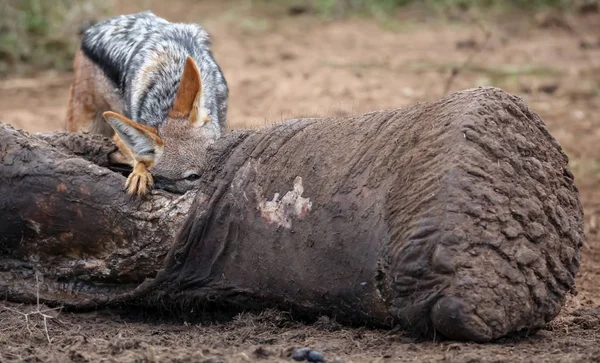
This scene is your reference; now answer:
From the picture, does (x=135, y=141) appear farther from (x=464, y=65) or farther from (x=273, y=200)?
(x=464, y=65)

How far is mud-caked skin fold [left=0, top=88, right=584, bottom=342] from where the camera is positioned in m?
3.68

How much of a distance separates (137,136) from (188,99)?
0.52 meters

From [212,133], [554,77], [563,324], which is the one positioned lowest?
[563,324]

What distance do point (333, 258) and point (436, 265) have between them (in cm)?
55

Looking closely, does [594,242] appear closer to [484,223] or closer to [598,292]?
[598,292]

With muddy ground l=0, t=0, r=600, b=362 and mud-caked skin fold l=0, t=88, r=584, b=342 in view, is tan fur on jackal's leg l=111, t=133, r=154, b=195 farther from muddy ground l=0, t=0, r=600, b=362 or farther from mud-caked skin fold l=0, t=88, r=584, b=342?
muddy ground l=0, t=0, r=600, b=362

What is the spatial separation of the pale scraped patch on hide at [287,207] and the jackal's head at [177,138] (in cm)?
102

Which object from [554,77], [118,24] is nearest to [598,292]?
[118,24]

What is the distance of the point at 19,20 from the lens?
36.9ft

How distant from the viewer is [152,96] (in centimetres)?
631

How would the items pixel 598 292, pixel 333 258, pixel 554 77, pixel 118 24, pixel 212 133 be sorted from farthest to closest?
pixel 554 77 < pixel 118 24 < pixel 212 133 < pixel 598 292 < pixel 333 258

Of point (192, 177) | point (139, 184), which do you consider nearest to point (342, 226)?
point (139, 184)

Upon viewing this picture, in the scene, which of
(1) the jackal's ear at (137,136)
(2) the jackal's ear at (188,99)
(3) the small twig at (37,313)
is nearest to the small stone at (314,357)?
(3) the small twig at (37,313)

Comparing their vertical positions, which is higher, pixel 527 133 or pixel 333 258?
pixel 527 133
